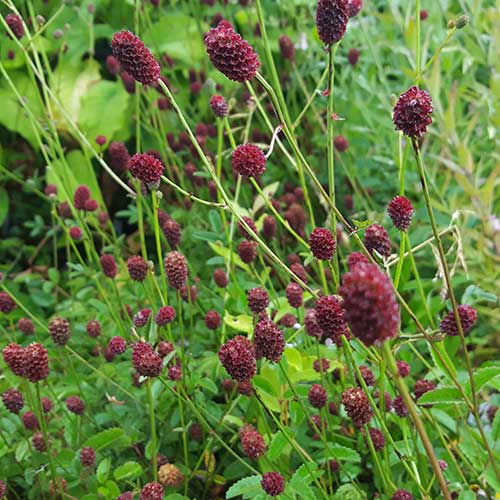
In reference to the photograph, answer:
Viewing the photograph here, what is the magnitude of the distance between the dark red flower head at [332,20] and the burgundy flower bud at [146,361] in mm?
422

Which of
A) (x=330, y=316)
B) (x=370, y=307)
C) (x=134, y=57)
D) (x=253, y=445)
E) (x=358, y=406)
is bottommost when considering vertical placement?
A: (x=253, y=445)

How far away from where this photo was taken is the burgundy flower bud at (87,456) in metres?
1.09

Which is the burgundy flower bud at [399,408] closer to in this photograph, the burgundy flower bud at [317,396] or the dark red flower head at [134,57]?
the burgundy flower bud at [317,396]

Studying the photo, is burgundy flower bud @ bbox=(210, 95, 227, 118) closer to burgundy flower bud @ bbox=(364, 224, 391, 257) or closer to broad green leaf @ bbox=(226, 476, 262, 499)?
burgundy flower bud @ bbox=(364, 224, 391, 257)

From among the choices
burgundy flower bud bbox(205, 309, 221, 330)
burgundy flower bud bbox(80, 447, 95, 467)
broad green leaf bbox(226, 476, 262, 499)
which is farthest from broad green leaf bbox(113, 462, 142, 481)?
burgundy flower bud bbox(205, 309, 221, 330)

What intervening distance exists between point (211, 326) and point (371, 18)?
140cm

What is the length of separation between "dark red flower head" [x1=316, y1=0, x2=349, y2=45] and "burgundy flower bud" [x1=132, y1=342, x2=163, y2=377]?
1.39 feet

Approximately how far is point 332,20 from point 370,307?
1.41ft

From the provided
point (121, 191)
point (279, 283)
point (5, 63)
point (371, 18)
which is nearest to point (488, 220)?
point (279, 283)

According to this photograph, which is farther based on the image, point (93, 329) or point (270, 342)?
point (93, 329)

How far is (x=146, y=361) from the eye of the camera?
902 mm

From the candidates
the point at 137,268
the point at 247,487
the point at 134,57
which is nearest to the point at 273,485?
the point at 247,487

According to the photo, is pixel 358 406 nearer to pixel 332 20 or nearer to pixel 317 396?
pixel 317 396

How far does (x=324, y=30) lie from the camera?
2.64 ft
